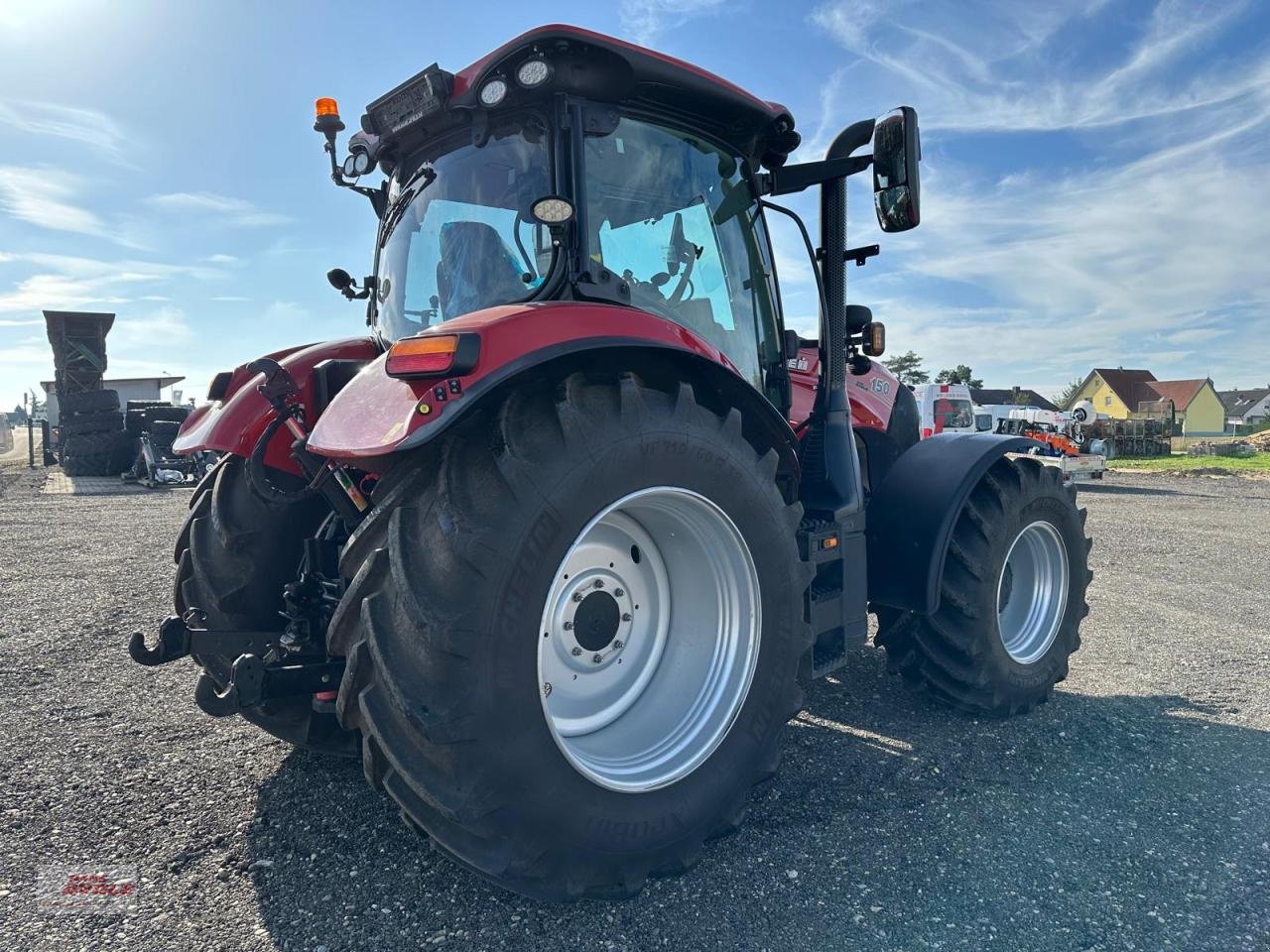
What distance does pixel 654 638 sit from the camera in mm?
2686

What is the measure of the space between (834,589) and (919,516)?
628 mm

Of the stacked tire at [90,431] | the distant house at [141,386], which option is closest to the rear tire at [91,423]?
the stacked tire at [90,431]

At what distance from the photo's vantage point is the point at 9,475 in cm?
2016

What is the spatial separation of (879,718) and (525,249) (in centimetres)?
253

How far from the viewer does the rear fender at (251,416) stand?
9.46ft

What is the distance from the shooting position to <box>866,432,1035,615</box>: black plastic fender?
3.50 meters

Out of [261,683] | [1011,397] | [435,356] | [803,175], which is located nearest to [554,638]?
[261,683]

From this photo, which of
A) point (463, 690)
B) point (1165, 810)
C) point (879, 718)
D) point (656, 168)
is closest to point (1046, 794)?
point (1165, 810)

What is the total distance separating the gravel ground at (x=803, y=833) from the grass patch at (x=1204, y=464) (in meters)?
24.0

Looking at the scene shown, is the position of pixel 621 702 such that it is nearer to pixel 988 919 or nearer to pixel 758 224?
pixel 988 919

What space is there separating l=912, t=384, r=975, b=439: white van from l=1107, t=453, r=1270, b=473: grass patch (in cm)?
1030

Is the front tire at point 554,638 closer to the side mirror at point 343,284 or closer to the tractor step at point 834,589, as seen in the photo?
the tractor step at point 834,589

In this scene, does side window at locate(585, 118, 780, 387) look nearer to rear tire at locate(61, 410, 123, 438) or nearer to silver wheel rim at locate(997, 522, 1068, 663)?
silver wheel rim at locate(997, 522, 1068, 663)

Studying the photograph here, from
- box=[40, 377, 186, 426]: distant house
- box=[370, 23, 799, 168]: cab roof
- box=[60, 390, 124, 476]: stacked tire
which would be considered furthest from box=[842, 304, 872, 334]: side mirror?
box=[40, 377, 186, 426]: distant house
